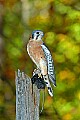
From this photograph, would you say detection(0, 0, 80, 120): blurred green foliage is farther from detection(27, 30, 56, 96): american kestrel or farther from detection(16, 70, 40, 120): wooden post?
detection(16, 70, 40, 120): wooden post

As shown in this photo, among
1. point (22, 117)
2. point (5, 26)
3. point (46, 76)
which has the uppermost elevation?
point (5, 26)

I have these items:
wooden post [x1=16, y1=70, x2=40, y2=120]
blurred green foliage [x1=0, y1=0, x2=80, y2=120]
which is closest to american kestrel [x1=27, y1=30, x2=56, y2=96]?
wooden post [x1=16, y1=70, x2=40, y2=120]

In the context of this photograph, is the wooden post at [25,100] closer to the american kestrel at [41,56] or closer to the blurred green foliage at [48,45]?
the american kestrel at [41,56]

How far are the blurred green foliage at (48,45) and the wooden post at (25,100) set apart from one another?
116 inches

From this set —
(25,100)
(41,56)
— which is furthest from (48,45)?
(25,100)

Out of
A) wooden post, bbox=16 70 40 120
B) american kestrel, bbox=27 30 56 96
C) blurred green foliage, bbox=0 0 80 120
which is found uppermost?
blurred green foliage, bbox=0 0 80 120

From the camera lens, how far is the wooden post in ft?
6.33

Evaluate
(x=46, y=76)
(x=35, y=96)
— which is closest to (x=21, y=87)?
(x=35, y=96)

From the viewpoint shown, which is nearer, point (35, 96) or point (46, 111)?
point (35, 96)

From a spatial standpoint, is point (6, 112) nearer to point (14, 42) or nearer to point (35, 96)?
point (14, 42)

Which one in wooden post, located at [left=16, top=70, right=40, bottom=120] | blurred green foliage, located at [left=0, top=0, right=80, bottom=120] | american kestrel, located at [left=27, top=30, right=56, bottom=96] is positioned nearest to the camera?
wooden post, located at [left=16, top=70, right=40, bottom=120]

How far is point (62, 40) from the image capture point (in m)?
4.94

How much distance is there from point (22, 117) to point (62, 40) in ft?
9.93

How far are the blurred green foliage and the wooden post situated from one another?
2.95 m
